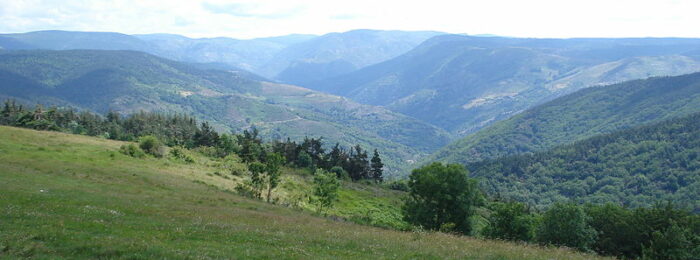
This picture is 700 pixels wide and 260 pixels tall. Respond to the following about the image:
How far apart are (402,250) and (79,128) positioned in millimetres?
117246

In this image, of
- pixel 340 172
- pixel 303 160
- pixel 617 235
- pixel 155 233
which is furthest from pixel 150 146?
pixel 617 235

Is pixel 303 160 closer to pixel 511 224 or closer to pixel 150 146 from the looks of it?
pixel 150 146

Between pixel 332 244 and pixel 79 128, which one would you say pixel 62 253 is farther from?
pixel 79 128

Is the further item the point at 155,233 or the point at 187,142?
the point at 187,142

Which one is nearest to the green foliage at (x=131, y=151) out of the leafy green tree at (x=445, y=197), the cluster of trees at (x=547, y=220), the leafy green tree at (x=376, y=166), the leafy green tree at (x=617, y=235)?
the cluster of trees at (x=547, y=220)

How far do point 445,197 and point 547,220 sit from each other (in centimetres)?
1002

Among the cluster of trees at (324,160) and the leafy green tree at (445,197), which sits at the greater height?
the leafy green tree at (445,197)

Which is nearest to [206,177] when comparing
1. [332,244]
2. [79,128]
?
[332,244]

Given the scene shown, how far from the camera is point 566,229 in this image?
40.3 metres

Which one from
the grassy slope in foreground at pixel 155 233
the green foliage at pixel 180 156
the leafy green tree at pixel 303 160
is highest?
the grassy slope in foreground at pixel 155 233

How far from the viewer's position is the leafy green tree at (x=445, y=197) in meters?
47.2

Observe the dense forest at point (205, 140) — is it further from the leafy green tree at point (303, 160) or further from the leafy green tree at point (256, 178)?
the leafy green tree at point (256, 178)

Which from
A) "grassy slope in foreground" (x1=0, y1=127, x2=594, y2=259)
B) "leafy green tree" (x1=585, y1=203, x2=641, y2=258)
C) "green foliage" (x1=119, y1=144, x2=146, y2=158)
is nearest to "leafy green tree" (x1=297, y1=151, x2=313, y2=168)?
"green foliage" (x1=119, y1=144, x2=146, y2=158)

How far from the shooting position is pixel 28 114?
344 ft
